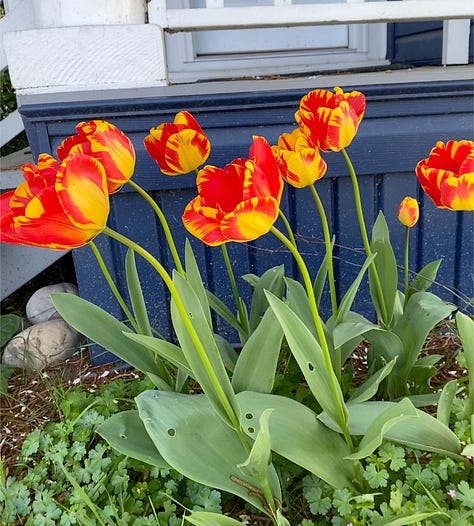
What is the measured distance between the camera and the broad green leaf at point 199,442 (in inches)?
33.7

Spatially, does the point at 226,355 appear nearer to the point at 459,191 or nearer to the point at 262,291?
the point at 262,291

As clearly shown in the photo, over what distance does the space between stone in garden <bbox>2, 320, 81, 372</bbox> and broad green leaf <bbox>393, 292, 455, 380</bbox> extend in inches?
39.7

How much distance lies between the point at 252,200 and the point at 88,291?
3.55 feet

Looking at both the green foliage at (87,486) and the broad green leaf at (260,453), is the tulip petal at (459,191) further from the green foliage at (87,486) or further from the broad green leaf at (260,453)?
the green foliage at (87,486)

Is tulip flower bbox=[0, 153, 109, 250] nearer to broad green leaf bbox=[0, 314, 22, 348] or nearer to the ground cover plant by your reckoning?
the ground cover plant

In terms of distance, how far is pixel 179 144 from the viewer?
0.99 metres

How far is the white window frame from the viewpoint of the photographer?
8.66 ft

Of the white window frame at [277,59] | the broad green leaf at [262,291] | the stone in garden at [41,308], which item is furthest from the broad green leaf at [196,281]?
the white window frame at [277,59]

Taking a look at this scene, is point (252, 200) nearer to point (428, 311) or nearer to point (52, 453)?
point (428, 311)

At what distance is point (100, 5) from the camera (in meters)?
1.42

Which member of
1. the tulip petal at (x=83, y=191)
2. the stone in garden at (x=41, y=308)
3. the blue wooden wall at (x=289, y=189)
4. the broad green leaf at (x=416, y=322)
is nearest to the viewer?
the tulip petal at (x=83, y=191)

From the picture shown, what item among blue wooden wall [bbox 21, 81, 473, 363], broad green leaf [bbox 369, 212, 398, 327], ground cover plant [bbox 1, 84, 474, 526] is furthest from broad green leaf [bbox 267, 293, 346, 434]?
blue wooden wall [bbox 21, 81, 473, 363]

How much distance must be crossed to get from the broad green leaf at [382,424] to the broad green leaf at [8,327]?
51.0 inches

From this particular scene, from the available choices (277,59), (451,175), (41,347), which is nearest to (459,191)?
(451,175)
